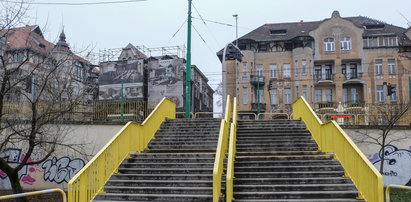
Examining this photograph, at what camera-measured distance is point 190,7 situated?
17.9m

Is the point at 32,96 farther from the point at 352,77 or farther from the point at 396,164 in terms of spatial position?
the point at 352,77

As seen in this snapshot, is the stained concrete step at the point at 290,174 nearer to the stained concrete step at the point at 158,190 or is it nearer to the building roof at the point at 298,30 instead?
the stained concrete step at the point at 158,190

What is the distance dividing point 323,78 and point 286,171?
137 ft

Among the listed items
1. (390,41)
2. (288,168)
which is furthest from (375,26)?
(288,168)

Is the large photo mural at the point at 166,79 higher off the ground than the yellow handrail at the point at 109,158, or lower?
higher

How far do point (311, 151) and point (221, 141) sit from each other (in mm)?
3343

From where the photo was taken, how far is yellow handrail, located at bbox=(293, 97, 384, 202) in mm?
7277

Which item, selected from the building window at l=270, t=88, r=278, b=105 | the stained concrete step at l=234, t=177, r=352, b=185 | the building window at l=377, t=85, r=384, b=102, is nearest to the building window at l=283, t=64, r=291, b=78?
the building window at l=270, t=88, r=278, b=105

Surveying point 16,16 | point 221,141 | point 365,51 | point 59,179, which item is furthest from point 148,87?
point 221,141

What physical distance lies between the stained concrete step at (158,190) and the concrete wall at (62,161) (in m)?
6.26

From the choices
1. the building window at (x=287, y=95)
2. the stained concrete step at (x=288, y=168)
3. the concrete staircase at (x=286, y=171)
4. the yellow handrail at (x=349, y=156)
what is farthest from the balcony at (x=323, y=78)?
the stained concrete step at (x=288, y=168)

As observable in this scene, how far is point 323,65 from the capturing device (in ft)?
164

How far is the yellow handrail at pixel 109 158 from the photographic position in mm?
8055

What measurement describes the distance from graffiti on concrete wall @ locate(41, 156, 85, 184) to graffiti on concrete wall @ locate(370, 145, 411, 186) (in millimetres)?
12153
